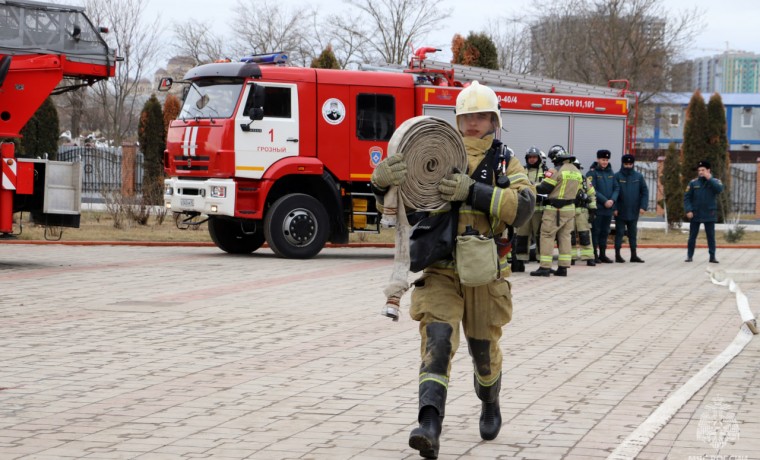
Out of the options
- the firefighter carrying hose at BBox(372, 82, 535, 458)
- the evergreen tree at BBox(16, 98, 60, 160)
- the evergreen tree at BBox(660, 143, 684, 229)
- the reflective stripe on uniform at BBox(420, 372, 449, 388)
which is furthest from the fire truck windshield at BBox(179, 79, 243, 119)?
A: the evergreen tree at BBox(660, 143, 684, 229)

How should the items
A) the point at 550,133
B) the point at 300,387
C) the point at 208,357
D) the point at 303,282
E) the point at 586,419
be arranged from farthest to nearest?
the point at 550,133 < the point at 303,282 < the point at 208,357 < the point at 300,387 < the point at 586,419

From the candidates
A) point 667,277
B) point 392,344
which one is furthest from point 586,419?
point 667,277

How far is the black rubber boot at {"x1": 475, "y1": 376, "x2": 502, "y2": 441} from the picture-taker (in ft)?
20.0

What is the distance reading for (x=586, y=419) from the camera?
675 cm

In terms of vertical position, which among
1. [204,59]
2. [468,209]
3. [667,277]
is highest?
[204,59]

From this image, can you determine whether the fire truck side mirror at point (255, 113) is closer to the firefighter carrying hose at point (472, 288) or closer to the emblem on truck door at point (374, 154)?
the emblem on truck door at point (374, 154)

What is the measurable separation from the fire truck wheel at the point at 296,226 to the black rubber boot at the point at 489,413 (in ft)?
41.3

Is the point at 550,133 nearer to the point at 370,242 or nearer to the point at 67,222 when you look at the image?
the point at 370,242

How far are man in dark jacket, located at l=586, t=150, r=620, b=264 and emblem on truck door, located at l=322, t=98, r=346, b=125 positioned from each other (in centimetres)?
437

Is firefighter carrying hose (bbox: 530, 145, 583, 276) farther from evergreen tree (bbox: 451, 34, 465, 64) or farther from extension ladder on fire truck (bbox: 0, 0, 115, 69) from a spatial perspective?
evergreen tree (bbox: 451, 34, 465, 64)

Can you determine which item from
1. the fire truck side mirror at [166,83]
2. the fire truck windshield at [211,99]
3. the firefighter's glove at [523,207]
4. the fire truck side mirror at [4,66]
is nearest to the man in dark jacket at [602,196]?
the fire truck windshield at [211,99]

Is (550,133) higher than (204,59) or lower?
lower

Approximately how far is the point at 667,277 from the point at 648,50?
41920mm

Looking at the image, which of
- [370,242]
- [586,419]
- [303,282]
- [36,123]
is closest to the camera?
[586,419]
